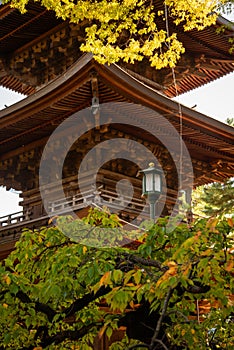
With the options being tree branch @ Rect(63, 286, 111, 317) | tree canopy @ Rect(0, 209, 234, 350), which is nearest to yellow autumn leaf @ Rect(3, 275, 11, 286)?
tree canopy @ Rect(0, 209, 234, 350)

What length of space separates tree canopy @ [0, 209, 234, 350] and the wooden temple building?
5368 mm

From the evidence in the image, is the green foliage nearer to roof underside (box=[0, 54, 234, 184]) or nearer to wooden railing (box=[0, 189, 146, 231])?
roof underside (box=[0, 54, 234, 184])

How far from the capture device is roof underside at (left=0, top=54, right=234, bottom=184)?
11.3 m

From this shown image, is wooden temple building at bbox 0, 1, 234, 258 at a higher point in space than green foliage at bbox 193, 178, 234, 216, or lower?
lower

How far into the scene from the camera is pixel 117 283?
4887 millimetres

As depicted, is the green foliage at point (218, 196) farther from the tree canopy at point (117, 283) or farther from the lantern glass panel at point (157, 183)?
the tree canopy at point (117, 283)

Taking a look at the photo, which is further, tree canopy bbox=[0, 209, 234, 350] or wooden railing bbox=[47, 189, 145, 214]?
wooden railing bbox=[47, 189, 145, 214]

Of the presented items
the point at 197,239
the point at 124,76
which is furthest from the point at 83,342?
the point at 124,76

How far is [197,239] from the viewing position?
14.4ft

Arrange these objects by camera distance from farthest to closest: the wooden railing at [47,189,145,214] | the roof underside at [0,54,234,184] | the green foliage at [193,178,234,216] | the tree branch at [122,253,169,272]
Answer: the green foliage at [193,178,234,216] < the wooden railing at [47,189,145,214] < the roof underside at [0,54,234,184] < the tree branch at [122,253,169,272]

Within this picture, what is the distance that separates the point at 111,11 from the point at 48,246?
4378 mm

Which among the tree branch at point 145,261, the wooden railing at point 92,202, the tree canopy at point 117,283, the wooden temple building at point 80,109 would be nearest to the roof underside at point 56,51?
the wooden temple building at point 80,109

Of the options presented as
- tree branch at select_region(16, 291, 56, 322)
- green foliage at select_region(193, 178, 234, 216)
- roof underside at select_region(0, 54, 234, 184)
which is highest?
green foliage at select_region(193, 178, 234, 216)

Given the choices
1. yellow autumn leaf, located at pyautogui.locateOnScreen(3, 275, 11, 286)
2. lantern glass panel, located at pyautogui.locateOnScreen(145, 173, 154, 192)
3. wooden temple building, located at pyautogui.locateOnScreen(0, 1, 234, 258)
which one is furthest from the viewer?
wooden temple building, located at pyautogui.locateOnScreen(0, 1, 234, 258)
